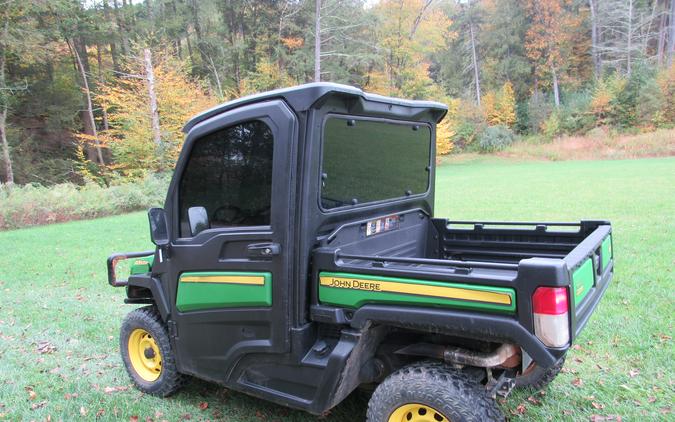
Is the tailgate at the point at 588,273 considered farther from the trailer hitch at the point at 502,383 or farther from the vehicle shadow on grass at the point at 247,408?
the vehicle shadow on grass at the point at 247,408

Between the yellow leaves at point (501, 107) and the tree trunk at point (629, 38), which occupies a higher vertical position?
the tree trunk at point (629, 38)

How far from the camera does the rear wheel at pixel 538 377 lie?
10.00 feet

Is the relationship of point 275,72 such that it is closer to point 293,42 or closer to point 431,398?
point 293,42

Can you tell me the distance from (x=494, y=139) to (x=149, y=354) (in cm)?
3885

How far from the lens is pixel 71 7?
26.9m

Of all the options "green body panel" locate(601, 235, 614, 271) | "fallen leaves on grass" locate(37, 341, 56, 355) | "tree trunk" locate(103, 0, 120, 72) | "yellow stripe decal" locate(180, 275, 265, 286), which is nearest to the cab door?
"yellow stripe decal" locate(180, 275, 265, 286)

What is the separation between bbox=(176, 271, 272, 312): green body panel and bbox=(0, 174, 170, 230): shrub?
15226mm

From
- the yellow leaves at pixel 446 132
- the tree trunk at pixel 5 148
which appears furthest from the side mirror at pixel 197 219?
the yellow leaves at pixel 446 132

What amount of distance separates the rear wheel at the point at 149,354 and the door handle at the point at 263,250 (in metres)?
1.29

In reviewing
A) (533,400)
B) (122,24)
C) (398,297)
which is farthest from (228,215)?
(122,24)

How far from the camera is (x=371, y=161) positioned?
306 cm

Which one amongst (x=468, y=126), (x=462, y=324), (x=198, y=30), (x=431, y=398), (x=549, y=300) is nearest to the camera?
(x=549, y=300)

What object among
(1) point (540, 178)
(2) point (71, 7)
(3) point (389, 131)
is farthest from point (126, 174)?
(3) point (389, 131)

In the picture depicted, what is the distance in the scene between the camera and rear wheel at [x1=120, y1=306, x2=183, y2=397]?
345 centimetres
